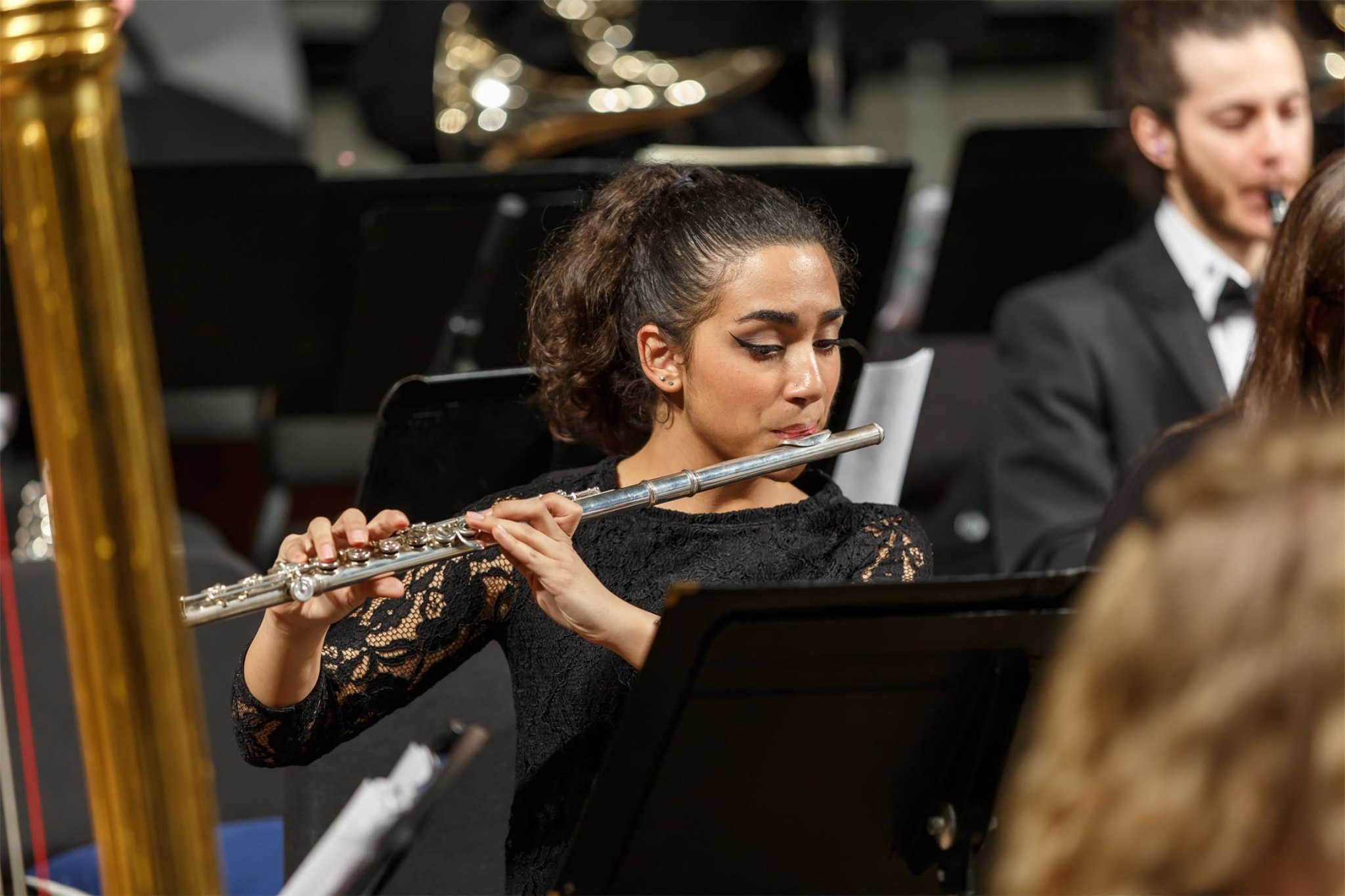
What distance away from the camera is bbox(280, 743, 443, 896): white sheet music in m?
1.31

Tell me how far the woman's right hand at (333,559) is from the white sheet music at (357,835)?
221 millimetres

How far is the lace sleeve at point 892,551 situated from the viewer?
5.34ft

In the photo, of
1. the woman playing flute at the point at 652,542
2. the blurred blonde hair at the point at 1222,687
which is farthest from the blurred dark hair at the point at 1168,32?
the blurred blonde hair at the point at 1222,687

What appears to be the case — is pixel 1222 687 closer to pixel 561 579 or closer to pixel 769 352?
pixel 561 579

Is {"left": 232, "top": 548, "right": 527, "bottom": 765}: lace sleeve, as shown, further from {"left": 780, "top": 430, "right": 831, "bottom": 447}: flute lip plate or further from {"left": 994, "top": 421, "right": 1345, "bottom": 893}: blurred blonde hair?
{"left": 994, "top": 421, "right": 1345, "bottom": 893}: blurred blonde hair

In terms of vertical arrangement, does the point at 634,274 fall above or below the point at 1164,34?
below

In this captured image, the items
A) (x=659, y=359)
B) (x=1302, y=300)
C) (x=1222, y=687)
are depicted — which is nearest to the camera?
(x=1222, y=687)

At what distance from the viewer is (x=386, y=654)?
1.65m

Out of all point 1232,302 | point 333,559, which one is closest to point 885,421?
point 333,559

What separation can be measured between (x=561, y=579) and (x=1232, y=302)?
1.79m

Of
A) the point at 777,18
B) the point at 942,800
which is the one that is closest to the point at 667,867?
the point at 942,800

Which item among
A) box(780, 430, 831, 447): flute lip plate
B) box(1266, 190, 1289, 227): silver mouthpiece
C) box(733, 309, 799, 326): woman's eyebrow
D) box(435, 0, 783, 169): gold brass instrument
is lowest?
box(780, 430, 831, 447): flute lip plate

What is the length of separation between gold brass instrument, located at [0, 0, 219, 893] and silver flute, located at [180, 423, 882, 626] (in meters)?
0.66

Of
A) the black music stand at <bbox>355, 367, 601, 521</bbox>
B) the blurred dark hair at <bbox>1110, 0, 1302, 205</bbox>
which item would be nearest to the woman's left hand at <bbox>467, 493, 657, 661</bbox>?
the black music stand at <bbox>355, 367, 601, 521</bbox>
